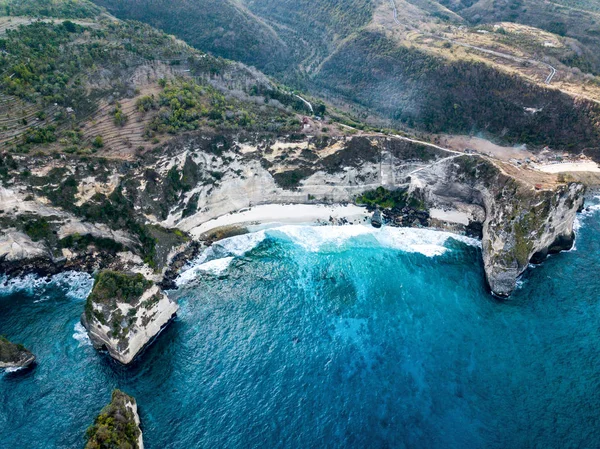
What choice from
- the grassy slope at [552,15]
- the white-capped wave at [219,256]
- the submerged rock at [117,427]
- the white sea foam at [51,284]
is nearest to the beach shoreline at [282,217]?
the white-capped wave at [219,256]

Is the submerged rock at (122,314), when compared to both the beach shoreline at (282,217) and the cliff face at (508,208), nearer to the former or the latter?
the beach shoreline at (282,217)

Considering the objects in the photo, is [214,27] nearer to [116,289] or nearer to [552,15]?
[552,15]

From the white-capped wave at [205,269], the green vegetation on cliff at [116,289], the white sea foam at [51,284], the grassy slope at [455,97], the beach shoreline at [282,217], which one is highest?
the grassy slope at [455,97]

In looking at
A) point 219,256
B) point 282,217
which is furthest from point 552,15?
point 219,256

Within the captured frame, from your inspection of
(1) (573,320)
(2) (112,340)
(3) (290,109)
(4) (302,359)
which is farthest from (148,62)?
(1) (573,320)

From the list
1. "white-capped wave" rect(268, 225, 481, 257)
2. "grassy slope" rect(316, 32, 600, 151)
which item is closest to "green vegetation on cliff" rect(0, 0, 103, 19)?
"grassy slope" rect(316, 32, 600, 151)

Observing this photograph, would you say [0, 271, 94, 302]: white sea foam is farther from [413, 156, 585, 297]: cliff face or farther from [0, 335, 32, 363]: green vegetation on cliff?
[413, 156, 585, 297]: cliff face
